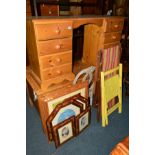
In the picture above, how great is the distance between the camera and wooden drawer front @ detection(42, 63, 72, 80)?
1439 mm

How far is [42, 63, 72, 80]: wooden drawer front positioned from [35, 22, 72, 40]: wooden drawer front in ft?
0.97

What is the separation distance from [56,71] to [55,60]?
12 cm

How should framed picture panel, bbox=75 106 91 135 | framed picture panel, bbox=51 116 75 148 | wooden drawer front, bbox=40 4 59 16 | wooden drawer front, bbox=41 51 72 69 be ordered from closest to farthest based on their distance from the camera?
wooden drawer front, bbox=41 51 72 69, framed picture panel, bbox=51 116 75 148, framed picture panel, bbox=75 106 91 135, wooden drawer front, bbox=40 4 59 16

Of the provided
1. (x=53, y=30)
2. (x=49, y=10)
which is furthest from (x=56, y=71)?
(x=49, y=10)

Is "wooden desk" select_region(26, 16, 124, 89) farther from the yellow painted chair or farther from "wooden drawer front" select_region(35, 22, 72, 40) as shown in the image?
the yellow painted chair

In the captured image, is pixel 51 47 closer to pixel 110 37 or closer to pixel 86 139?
pixel 110 37

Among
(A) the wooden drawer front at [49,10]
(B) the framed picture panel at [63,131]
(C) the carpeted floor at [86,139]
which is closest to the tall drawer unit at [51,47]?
(B) the framed picture panel at [63,131]

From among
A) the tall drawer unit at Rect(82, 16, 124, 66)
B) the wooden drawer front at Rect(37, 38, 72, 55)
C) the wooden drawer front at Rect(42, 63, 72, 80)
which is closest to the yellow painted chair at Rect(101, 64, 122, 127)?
the tall drawer unit at Rect(82, 16, 124, 66)

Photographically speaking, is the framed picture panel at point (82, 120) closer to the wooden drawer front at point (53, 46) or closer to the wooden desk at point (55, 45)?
the wooden desk at point (55, 45)

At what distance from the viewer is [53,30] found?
1.30m

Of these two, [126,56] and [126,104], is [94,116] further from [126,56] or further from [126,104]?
[126,56]
